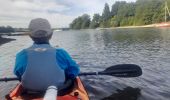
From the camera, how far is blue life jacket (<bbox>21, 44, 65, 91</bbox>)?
20.1ft

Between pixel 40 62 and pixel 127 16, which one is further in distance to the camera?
pixel 127 16

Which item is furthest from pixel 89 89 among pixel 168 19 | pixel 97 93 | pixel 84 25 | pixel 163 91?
pixel 84 25

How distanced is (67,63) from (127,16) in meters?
121

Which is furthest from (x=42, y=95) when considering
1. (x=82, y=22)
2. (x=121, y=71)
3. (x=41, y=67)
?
(x=82, y=22)

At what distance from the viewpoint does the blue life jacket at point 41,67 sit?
6117 mm

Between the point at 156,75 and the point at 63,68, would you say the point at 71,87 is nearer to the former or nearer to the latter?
the point at 63,68

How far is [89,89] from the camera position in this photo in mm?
11438

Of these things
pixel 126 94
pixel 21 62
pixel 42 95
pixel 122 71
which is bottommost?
pixel 126 94

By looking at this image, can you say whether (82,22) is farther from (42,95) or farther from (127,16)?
(42,95)

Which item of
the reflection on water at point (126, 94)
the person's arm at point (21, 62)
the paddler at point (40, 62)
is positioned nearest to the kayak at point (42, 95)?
the paddler at point (40, 62)

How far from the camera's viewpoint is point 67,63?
663 cm

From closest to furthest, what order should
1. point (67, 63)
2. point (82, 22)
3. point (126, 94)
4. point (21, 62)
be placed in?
point (21, 62) < point (67, 63) < point (126, 94) < point (82, 22)

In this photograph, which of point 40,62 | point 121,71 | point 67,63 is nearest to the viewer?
point 40,62

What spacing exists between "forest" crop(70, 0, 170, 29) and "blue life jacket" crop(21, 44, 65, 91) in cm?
9604
